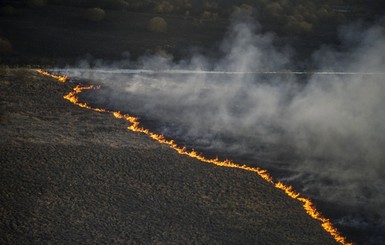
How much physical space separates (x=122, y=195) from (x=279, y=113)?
5.42 metres

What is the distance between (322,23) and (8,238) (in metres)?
22.5

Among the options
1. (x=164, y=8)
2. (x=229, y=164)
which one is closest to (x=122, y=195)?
(x=229, y=164)

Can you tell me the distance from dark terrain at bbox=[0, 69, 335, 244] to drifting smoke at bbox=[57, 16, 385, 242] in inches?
38.7

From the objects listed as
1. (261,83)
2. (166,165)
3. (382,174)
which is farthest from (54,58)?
(382,174)

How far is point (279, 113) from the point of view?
1059 cm

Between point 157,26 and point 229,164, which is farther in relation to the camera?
point 157,26

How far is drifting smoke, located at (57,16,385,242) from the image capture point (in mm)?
7995

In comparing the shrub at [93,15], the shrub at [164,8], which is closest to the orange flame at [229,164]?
the shrub at [93,15]

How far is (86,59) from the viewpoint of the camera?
14148mm

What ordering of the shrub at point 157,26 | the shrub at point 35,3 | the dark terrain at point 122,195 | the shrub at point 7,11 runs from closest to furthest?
the dark terrain at point 122,195
the shrub at point 7,11
the shrub at point 157,26
the shrub at point 35,3

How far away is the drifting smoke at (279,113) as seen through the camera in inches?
315

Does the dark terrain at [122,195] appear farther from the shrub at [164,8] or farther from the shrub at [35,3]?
the shrub at [164,8]

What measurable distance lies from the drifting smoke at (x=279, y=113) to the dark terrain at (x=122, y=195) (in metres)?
0.98

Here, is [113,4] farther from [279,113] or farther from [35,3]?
[279,113]
